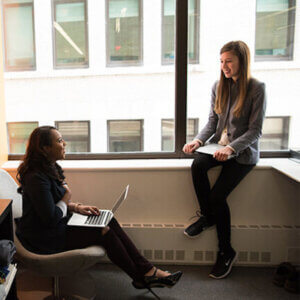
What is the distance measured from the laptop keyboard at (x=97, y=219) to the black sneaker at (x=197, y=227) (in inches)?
25.5

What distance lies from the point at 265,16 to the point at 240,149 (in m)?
1.10

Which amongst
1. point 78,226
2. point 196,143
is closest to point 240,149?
point 196,143

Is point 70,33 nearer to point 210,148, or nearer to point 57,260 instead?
point 210,148

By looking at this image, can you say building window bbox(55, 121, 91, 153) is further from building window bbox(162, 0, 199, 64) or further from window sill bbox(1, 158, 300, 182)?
building window bbox(162, 0, 199, 64)

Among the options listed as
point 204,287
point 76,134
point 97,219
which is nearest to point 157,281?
point 204,287

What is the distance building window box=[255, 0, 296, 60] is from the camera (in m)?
2.35

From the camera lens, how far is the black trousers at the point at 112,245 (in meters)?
1.73

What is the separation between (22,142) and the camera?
257 cm

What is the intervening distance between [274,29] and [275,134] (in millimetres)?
805

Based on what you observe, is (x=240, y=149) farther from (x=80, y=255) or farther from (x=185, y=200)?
(x=80, y=255)

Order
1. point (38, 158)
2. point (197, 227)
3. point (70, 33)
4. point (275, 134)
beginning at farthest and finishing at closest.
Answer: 1. point (275, 134)
2. point (70, 33)
3. point (197, 227)
4. point (38, 158)

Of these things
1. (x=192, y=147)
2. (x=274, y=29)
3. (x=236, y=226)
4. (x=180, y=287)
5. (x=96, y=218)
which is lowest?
(x=180, y=287)

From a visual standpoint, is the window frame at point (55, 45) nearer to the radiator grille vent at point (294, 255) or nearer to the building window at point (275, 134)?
the building window at point (275, 134)

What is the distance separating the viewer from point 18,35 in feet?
8.07
